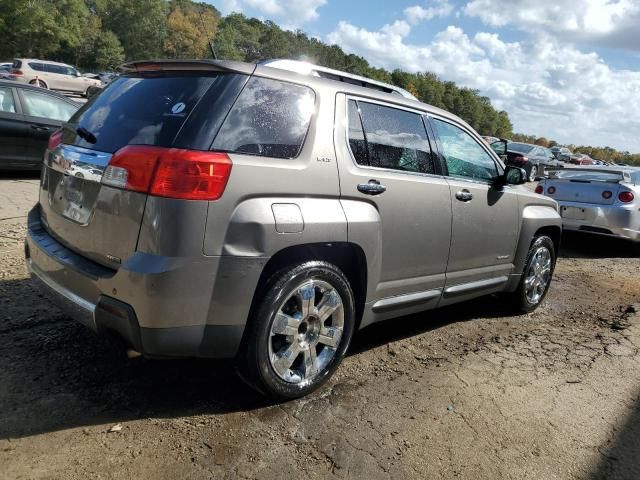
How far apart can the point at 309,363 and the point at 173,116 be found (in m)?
1.55

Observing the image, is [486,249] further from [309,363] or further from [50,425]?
[50,425]

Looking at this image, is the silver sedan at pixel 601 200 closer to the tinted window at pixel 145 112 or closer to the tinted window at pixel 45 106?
the tinted window at pixel 145 112

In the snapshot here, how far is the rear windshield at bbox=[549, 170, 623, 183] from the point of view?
28.1 ft

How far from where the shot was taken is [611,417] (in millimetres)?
3316

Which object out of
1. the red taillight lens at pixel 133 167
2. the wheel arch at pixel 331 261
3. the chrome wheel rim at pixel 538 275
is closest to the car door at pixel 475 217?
the chrome wheel rim at pixel 538 275

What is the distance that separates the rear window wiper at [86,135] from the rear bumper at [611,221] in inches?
304

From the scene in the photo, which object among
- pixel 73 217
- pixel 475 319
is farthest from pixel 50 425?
pixel 475 319

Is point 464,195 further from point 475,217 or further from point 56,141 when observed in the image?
point 56,141

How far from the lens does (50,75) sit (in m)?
28.2

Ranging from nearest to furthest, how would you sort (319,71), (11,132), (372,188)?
1. (372,188)
2. (319,71)
3. (11,132)

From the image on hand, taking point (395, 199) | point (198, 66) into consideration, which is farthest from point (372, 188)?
point (198, 66)

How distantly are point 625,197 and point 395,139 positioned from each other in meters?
6.28

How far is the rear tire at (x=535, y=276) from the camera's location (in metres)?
5.00

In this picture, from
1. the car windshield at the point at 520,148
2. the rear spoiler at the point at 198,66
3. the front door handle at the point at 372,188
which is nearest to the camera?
the rear spoiler at the point at 198,66
